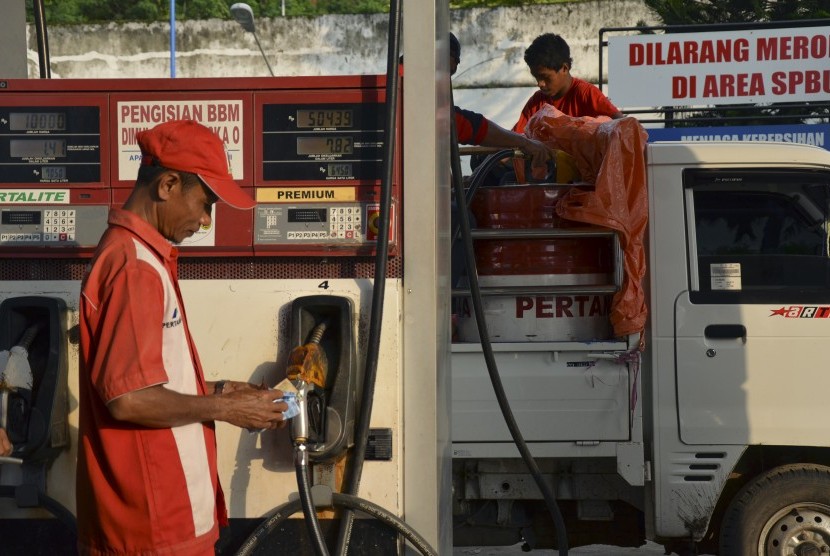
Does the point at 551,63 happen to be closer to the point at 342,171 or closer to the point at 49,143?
the point at 342,171

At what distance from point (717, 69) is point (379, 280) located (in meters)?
11.9

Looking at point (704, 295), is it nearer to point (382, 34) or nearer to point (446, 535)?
point (446, 535)

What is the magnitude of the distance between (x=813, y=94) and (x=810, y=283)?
930 centimetres

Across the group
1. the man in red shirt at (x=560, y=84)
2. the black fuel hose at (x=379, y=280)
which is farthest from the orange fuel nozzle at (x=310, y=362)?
the man in red shirt at (x=560, y=84)

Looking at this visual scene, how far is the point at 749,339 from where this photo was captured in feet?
17.7

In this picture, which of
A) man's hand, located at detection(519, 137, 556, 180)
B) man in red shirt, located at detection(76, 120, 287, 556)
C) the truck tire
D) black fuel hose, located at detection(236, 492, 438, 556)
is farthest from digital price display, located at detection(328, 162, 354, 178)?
the truck tire

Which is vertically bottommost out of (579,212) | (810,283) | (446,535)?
(446,535)

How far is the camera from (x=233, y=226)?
3297mm

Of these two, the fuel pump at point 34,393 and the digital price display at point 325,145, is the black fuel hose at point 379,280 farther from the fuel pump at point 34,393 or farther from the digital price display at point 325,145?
the fuel pump at point 34,393

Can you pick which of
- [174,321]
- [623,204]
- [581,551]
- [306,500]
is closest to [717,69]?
[581,551]

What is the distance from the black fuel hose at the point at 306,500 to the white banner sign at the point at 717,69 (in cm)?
1153

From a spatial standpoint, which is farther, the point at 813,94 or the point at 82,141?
the point at 813,94

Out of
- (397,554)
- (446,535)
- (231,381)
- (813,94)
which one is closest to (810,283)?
(446,535)

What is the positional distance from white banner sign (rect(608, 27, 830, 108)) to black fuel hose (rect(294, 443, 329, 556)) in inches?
454
